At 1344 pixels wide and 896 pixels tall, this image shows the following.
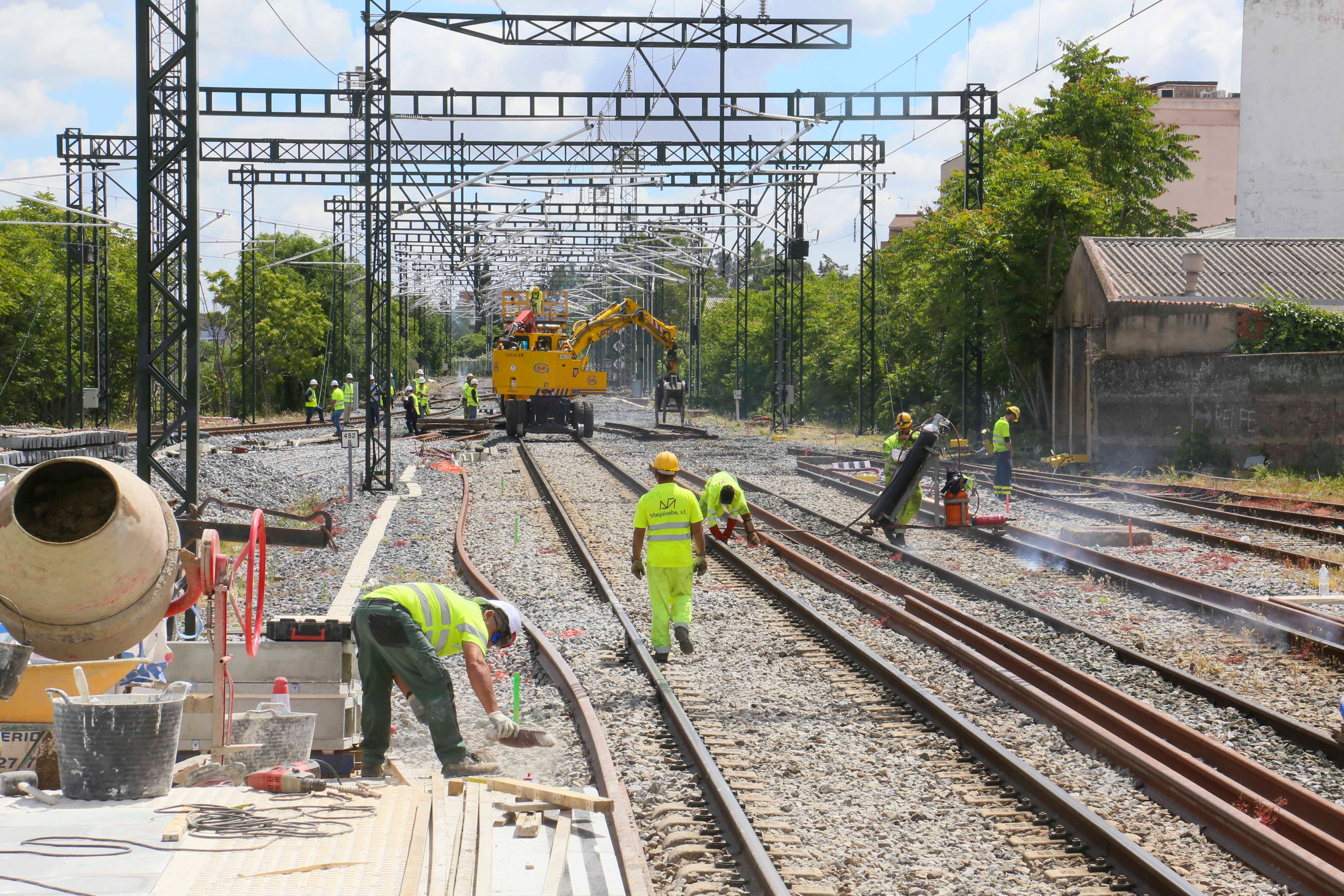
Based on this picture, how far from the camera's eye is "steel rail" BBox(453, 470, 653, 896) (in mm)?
5582

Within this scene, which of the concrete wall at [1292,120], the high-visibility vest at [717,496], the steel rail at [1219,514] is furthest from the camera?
the concrete wall at [1292,120]

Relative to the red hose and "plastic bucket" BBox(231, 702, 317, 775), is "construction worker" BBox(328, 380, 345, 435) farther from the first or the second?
"plastic bucket" BBox(231, 702, 317, 775)

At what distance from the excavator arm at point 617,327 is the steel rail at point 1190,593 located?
2248 cm

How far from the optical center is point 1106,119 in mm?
40969

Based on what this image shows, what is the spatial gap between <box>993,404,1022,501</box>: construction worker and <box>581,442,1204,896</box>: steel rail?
7.92 meters

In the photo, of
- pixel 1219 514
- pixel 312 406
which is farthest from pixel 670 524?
pixel 312 406

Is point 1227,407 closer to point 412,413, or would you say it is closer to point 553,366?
point 553,366

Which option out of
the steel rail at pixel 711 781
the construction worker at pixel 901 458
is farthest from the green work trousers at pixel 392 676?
the construction worker at pixel 901 458

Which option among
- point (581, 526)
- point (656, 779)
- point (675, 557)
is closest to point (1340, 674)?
point (675, 557)

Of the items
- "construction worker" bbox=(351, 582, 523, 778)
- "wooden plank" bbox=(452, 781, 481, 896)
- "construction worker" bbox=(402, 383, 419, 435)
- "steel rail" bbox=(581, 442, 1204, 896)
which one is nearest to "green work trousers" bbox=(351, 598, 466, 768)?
"construction worker" bbox=(351, 582, 523, 778)

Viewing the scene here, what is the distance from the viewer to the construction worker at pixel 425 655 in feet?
22.1

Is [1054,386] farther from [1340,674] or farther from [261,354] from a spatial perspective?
[261,354]

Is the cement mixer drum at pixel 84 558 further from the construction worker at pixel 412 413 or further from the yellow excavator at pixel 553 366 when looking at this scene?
the construction worker at pixel 412 413

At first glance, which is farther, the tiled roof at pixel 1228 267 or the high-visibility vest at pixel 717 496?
the tiled roof at pixel 1228 267
